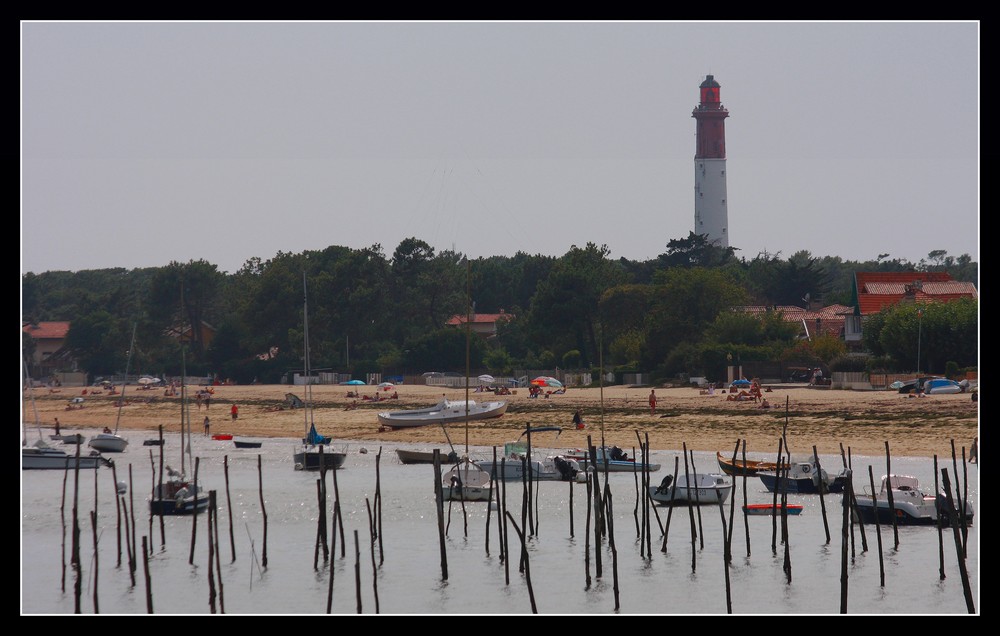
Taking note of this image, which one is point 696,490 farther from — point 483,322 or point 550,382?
point 483,322

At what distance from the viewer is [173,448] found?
69.1m

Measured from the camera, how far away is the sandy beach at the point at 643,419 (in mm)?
60531

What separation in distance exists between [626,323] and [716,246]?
38.4 meters

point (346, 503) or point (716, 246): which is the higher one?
point (716, 246)

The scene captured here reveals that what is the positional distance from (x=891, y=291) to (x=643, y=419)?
39.8m

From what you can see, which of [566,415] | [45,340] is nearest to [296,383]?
[45,340]

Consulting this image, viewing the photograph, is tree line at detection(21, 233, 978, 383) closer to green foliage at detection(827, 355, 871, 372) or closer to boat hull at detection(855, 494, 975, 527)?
green foliage at detection(827, 355, 871, 372)

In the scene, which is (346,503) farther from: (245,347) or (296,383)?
(245,347)

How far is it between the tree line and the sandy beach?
8.05 meters

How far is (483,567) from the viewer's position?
118 feet

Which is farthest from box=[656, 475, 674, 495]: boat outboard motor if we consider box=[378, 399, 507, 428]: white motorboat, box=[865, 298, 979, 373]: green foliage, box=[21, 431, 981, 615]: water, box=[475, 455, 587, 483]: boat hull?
box=[865, 298, 979, 373]: green foliage

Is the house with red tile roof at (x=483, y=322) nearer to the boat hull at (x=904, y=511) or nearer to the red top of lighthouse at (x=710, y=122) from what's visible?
the red top of lighthouse at (x=710, y=122)

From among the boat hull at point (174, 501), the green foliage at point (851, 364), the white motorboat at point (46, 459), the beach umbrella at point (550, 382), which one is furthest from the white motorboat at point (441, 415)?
the boat hull at point (174, 501)
